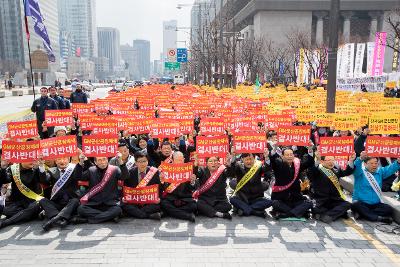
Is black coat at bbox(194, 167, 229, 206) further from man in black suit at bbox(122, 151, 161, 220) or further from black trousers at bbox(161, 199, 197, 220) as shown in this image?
man in black suit at bbox(122, 151, 161, 220)

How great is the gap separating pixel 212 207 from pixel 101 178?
191 centimetres

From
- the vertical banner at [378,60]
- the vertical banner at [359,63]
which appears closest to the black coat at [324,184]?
the vertical banner at [378,60]

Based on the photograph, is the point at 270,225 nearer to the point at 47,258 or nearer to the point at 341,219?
the point at 341,219

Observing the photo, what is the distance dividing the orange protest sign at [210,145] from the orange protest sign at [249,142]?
12.4 inches

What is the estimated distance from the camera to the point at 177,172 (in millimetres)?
6832

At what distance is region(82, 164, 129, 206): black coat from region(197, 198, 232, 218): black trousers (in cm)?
133

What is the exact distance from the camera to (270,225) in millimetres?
6582

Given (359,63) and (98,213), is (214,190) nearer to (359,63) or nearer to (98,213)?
(98,213)

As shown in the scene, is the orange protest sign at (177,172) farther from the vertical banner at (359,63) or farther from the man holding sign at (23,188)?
the vertical banner at (359,63)

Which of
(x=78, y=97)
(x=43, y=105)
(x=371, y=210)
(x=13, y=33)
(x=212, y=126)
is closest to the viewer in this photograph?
(x=371, y=210)

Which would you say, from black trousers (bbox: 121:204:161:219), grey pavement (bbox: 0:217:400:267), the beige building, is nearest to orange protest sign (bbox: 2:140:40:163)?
grey pavement (bbox: 0:217:400:267)

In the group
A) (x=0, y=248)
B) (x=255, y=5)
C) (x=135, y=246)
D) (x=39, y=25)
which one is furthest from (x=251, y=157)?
(x=255, y=5)

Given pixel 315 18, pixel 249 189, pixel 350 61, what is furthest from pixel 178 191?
pixel 315 18

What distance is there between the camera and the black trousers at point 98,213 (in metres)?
6.53
